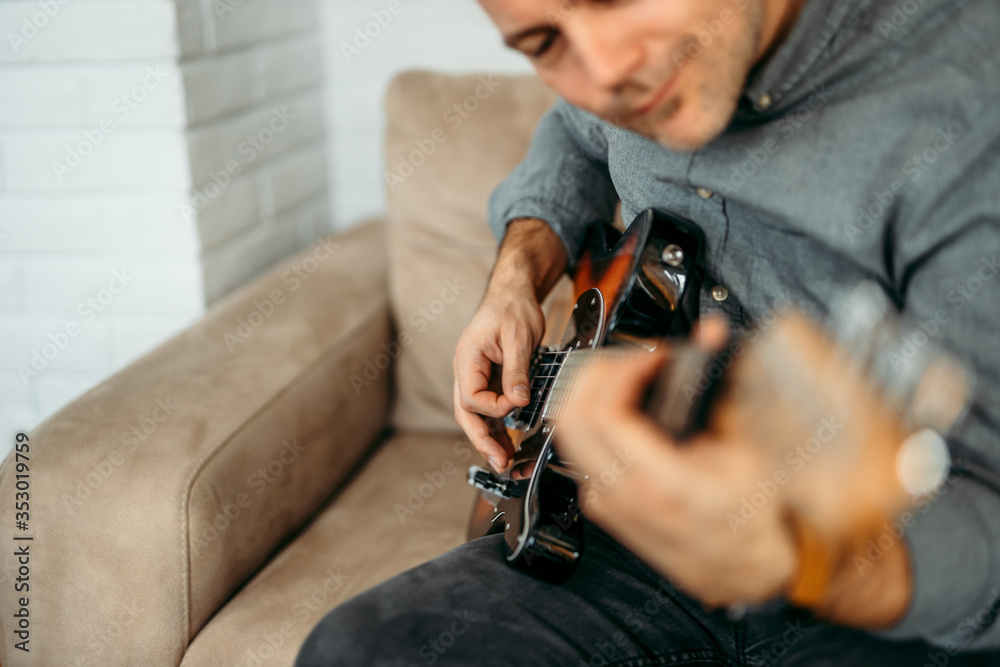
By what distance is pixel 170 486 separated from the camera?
924 mm

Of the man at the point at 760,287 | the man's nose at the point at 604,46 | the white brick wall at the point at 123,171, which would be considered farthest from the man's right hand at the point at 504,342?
the white brick wall at the point at 123,171

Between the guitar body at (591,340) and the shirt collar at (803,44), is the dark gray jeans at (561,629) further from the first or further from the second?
the shirt collar at (803,44)

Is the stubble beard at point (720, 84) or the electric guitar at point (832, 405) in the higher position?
the stubble beard at point (720, 84)

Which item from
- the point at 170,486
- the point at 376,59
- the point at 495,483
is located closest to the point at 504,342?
the point at 495,483

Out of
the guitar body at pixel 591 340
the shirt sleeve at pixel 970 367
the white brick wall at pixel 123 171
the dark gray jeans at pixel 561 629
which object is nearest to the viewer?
the shirt sleeve at pixel 970 367

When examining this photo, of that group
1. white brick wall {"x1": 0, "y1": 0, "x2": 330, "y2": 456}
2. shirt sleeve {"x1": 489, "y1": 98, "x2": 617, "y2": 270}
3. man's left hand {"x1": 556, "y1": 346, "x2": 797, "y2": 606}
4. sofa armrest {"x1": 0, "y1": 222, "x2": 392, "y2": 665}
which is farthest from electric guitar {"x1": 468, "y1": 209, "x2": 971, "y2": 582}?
white brick wall {"x1": 0, "y1": 0, "x2": 330, "y2": 456}

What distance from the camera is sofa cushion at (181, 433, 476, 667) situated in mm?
907

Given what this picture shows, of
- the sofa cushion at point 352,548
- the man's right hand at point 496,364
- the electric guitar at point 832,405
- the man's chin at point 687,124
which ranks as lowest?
the sofa cushion at point 352,548

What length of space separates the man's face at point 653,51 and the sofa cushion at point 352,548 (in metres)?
0.64

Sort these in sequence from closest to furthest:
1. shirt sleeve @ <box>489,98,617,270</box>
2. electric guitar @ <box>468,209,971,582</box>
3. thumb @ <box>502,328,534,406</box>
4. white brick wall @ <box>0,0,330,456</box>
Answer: electric guitar @ <box>468,209,971,582</box>
thumb @ <box>502,328,534,406</box>
shirt sleeve @ <box>489,98,617,270</box>
white brick wall @ <box>0,0,330,456</box>

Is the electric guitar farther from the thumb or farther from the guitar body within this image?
the thumb

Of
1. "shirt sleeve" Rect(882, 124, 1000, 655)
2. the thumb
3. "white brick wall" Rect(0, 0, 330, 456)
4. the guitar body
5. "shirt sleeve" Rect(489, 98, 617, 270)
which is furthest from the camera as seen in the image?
"white brick wall" Rect(0, 0, 330, 456)

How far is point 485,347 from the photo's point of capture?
3.12 feet

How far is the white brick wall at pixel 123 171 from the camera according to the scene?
1.24 meters
